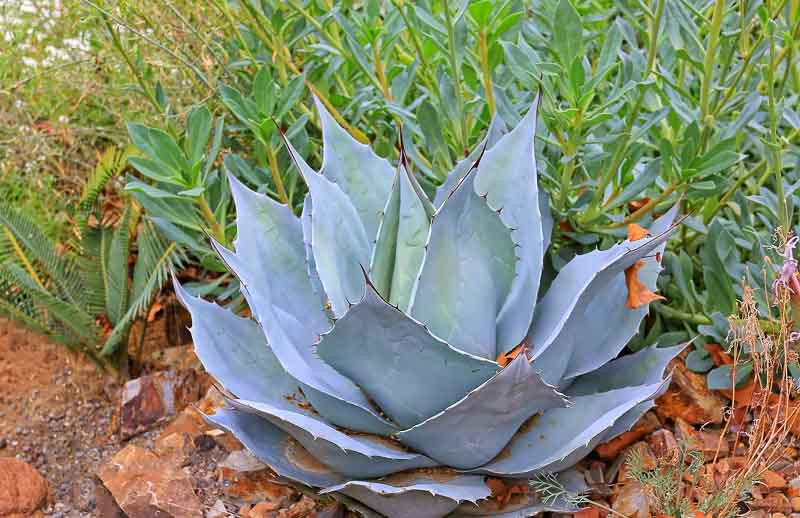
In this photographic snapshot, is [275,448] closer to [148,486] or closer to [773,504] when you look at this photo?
[148,486]

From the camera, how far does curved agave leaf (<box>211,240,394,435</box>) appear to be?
5.82 feet

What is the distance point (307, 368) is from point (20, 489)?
88cm

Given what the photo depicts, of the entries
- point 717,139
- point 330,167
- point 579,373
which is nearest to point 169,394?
point 330,167

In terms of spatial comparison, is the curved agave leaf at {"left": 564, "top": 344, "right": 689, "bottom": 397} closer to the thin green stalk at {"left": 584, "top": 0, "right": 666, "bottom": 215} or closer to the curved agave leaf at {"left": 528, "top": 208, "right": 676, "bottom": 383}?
the curved agave leaf at {"left": 528, "top": 208, "right": 676, "bottom": 383}

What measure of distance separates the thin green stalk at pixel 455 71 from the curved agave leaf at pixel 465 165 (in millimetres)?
112

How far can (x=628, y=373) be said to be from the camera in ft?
6.56

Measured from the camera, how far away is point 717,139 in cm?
223

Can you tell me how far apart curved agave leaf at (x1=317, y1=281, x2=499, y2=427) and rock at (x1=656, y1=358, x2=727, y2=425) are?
26.2 inches

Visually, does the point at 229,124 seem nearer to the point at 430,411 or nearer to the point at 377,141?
the point at 377,141

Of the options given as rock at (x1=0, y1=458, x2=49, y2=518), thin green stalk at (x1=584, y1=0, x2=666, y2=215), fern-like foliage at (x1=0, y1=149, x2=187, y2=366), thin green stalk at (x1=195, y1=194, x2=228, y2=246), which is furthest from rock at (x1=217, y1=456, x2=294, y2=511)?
thin green stalk at (x1=584, y1=0, x2=666, y2=215)

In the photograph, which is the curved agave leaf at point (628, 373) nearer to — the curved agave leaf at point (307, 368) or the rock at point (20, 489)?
the curved agave leaf at point (307, 368)

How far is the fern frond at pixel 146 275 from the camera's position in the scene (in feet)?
8.76

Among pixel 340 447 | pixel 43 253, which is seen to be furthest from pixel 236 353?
pixel 43 253

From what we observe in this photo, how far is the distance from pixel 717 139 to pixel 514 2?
638 mm
